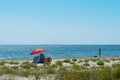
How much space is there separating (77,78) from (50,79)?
130cm

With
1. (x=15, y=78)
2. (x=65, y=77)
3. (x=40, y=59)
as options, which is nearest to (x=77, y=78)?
(x=65, y=77)

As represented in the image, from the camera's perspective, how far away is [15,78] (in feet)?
51.6

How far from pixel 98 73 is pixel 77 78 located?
144 cm

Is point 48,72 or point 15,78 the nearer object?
point 15,78

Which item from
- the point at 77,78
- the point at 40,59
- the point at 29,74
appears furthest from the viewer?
the point at 40,59

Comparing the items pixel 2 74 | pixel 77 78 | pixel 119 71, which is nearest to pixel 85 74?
pixel 77 78

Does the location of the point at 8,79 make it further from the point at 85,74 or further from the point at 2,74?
the point at 85,74

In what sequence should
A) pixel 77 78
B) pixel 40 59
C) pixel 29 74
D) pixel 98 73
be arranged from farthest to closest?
pixel 40 59 → pixel 29 74 → pixel 98 73 → pixel 77 78

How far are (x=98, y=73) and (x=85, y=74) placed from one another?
0.76 meters

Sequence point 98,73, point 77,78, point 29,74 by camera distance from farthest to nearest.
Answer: point 29,74 → point 98,73 → point 77,78

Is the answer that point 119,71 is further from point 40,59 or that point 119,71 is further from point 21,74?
point 40,59

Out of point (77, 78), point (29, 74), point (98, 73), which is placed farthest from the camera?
point (29, 74)

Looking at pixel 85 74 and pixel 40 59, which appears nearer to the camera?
pixel 85 74

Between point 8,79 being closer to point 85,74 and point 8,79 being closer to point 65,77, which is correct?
point 65,77
